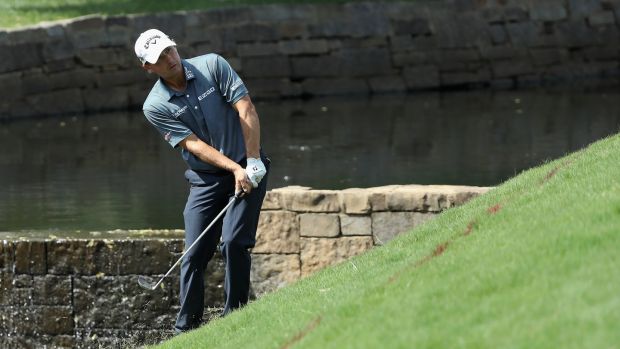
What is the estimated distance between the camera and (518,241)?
6379 millimetres

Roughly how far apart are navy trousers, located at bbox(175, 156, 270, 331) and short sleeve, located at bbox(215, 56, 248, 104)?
17.3 inches

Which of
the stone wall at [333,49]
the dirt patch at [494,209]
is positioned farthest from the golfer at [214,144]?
the stone wall at [333,49]

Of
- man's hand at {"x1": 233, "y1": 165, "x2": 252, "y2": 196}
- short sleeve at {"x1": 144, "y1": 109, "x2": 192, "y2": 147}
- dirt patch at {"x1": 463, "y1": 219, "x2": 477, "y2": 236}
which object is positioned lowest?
dirt patch at {"x1": 463, "y1": 219, "x2": 477, "y2": 236}

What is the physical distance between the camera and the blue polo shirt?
854 cm

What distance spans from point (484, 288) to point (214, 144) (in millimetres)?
3138

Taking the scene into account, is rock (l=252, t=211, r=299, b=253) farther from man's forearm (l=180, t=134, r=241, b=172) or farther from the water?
the water

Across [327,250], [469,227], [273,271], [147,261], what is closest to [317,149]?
[147,261]

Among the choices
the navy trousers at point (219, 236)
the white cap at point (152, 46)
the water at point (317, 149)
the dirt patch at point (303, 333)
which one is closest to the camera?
the dirt patch at point (303, 333)

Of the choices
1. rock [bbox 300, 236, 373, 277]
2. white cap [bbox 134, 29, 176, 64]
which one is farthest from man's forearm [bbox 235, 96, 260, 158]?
rock [bbox 300, 236, 373, 277]

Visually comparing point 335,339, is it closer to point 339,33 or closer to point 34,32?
point 34,32

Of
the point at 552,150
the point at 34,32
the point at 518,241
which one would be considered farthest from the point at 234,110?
the point at 34,32

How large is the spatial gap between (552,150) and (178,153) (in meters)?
4.59

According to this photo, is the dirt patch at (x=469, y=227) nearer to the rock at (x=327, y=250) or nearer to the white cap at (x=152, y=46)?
the white cap at (x=152, y=46)

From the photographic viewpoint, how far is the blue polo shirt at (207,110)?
8.54 m
